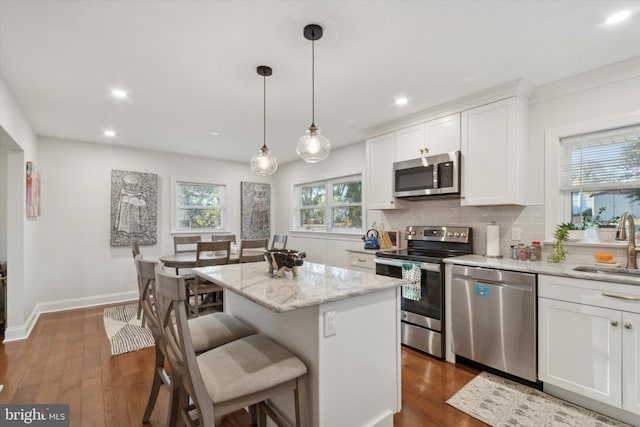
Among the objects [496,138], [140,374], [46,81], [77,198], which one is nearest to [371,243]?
[496,138]

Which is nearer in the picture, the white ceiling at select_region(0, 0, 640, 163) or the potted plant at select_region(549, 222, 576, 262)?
the white ceiling at select_region(0, 0, 640, 163)

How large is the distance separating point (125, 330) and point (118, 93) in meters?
2.62

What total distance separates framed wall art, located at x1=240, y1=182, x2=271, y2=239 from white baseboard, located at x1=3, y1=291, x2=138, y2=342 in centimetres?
220

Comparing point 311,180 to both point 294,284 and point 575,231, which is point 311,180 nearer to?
point 575,231

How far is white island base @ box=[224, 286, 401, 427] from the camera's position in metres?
1.52

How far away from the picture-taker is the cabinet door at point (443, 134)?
3139 mm

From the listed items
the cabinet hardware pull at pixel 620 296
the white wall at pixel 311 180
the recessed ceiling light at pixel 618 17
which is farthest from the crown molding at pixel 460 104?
the cabinet hardware pull at pixel 620 296

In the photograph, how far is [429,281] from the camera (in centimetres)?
296

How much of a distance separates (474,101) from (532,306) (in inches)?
74.9

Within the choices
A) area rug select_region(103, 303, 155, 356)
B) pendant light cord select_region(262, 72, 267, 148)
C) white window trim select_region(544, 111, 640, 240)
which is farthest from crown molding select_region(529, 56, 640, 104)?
area rug select_region(103, 303, 155, 356)

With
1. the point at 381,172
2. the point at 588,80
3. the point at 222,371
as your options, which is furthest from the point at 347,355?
the point at 588,80

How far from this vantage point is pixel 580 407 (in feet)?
7.06

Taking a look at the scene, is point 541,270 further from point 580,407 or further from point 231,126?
point 231,126

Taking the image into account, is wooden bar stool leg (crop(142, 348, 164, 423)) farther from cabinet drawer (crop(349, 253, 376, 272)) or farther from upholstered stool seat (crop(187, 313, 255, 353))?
cabinet drawer (crop(349, 253, 376, 272))
